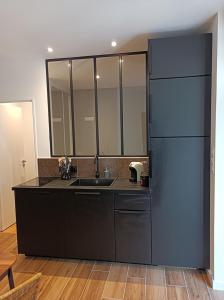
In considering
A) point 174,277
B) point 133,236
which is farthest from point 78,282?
point 174,277

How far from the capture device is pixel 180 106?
250cm

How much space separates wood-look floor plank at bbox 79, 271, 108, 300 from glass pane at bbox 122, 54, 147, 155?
154 cm

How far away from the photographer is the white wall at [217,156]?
7.34 feet

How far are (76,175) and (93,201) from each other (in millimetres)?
723

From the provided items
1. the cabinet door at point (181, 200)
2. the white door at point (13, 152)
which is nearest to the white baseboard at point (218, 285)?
the cabinet door at point (181, 200)

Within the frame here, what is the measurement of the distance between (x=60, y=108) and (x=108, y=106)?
715 millimetres

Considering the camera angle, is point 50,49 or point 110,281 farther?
point 50,49

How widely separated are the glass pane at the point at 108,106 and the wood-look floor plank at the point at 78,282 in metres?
1.46

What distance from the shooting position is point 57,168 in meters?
3.51

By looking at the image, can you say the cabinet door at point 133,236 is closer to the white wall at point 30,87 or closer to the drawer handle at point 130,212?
the drawer handle at point 130,212

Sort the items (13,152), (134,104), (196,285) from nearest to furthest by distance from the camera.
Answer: (196,285)
(134,104)
(13,152)

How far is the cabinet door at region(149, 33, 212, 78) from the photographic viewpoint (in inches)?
94.8

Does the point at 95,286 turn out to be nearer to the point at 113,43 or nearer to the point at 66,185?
the point at 66,185

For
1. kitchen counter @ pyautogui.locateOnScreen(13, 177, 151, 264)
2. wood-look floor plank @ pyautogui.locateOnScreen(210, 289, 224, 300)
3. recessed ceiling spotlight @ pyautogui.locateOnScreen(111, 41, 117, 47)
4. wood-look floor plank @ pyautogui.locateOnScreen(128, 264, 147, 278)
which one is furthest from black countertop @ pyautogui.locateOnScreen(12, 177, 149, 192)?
recessed ceiling spotlight @ pyautogui.locateOnScreen(111, 41, 117, 47)
